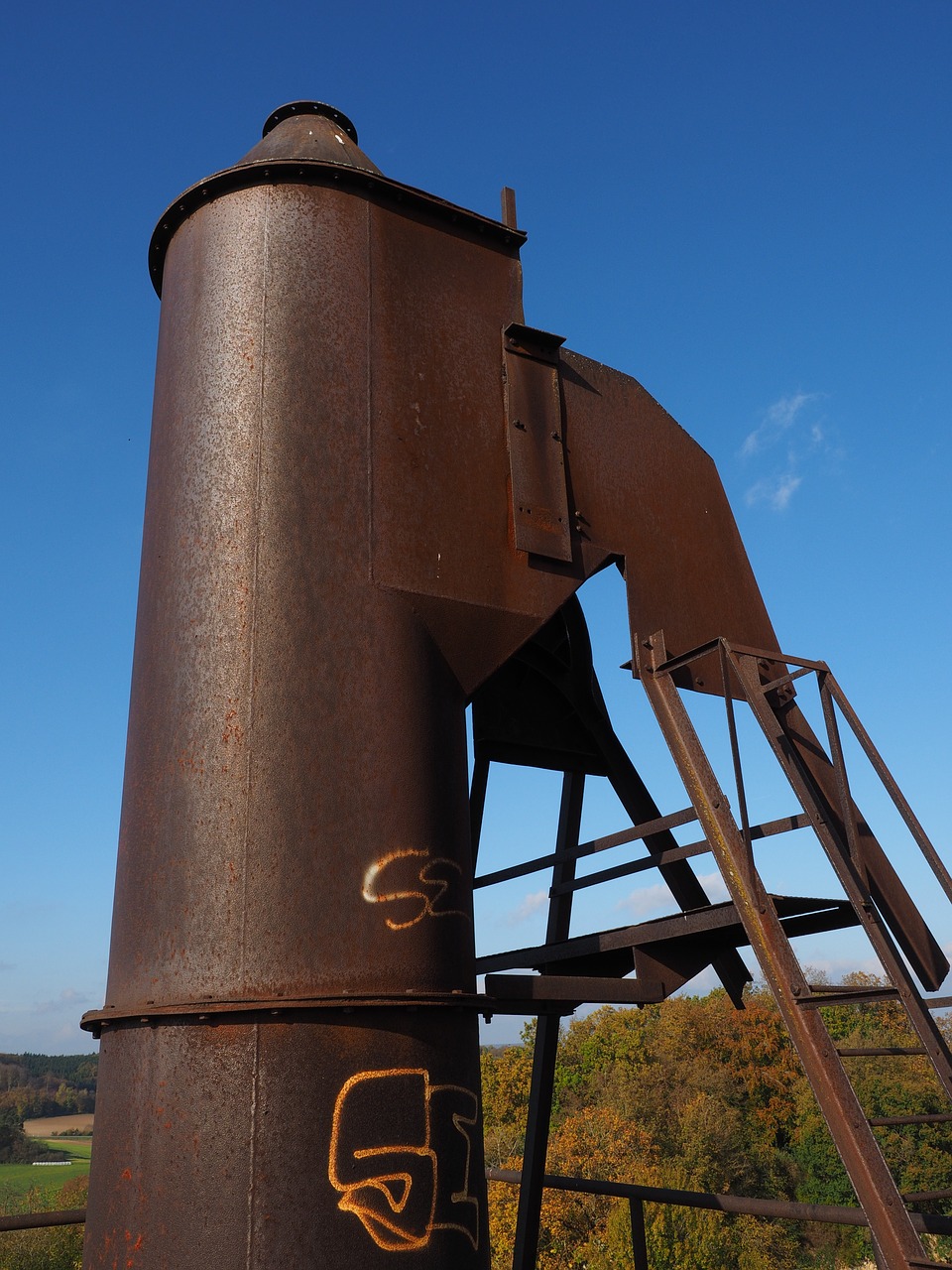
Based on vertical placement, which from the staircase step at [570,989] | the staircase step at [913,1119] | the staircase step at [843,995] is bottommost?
the staircase step at [913,1119]

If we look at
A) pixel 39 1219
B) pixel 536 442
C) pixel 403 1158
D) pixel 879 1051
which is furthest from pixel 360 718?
Result: pixel 879 1051

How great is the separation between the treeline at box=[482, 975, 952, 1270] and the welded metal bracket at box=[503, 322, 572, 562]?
4089cm

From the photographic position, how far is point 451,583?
550 centimetres

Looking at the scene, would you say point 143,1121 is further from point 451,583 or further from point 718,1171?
point 718,1171

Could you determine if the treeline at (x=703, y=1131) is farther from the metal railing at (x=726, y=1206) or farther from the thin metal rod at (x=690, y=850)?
the thin metal rod at (x=690, y=850)

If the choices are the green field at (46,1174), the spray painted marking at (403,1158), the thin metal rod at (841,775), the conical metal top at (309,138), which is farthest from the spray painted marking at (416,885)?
the green field at (46,1174)

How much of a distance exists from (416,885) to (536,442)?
290cm

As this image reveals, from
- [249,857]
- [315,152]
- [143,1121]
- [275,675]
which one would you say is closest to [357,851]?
[249,857]

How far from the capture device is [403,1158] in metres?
4.29

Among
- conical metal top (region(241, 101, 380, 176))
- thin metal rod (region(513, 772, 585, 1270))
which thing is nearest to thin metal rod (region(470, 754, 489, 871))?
thin metal rod (region(513, 772, 585, 1270))

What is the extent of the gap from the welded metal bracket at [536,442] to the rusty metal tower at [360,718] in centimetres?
2

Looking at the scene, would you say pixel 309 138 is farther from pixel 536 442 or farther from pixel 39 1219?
pixel 39 1219

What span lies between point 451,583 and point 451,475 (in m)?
0.70

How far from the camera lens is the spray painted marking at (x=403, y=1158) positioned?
4.16 m
